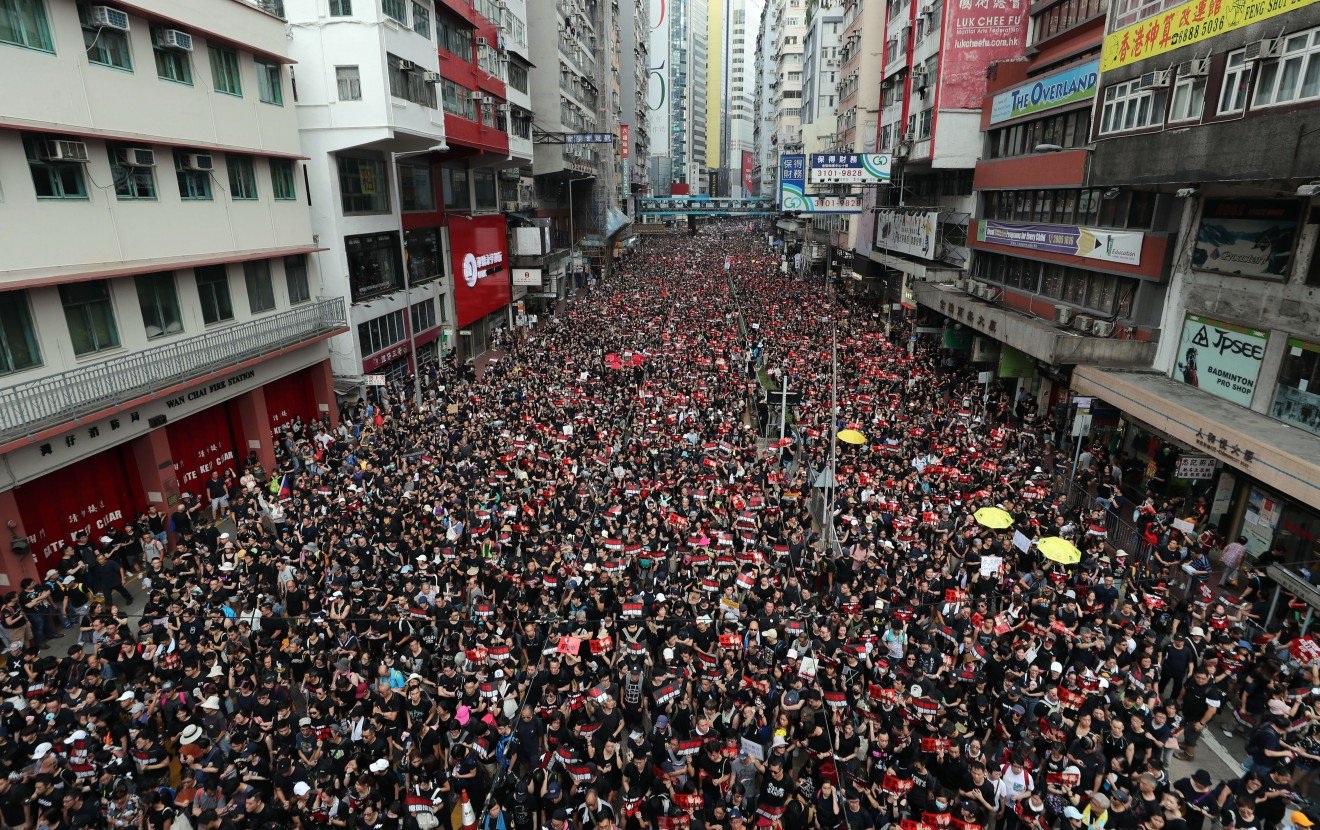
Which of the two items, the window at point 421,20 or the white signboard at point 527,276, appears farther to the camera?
the white signboard at point 527,276

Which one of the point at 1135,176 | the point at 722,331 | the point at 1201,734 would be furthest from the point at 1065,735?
the point at 722,331

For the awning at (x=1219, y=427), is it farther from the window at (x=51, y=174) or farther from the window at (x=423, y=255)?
the window at (x=423, y=255)

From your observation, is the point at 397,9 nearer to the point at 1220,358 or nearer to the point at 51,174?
the point at 51,174

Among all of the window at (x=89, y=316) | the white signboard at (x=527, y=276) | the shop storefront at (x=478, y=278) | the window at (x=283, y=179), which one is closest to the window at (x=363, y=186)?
the window at (x=283, y=179)

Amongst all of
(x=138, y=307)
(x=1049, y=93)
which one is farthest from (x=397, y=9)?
(x=1049, y=93)

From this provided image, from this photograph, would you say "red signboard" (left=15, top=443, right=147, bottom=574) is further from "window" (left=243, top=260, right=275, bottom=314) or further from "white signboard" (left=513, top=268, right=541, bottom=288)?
"white signboard" (left=513, top=268, right=541, bottom=288)

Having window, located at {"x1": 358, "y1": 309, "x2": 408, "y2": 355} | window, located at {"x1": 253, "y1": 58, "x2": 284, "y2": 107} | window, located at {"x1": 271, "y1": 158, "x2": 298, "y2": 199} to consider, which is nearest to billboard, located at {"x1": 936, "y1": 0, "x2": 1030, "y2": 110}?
window, located at {"x1": 358, "y1": 309, "x2": 408, "y2": 355}

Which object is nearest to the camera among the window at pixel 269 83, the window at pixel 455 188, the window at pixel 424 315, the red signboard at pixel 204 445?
the red signboard at pixel 204 445

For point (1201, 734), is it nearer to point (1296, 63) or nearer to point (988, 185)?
point (1296, 63)
